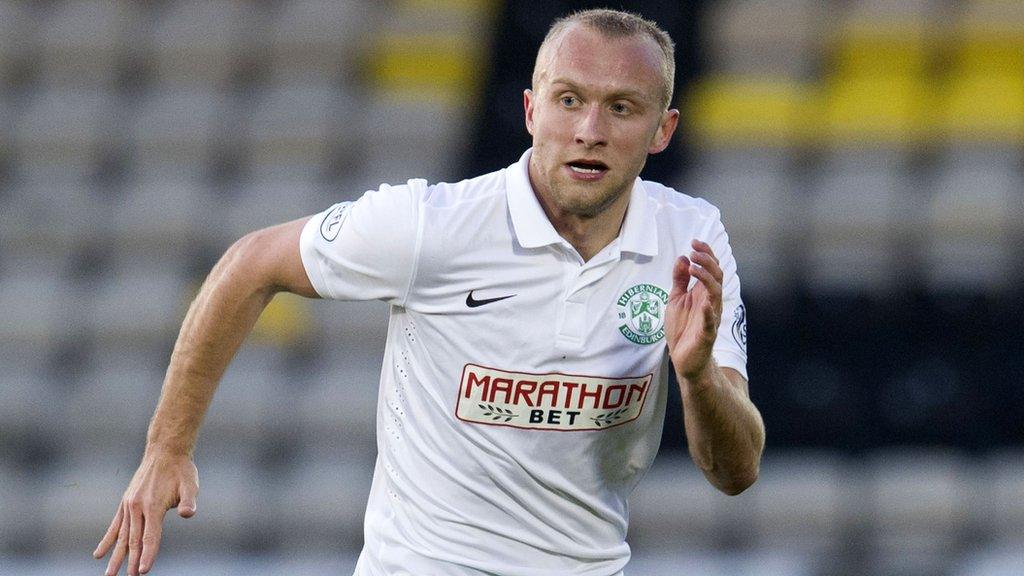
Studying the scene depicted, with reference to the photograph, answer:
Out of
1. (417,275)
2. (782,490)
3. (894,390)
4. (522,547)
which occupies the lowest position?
(782,490)

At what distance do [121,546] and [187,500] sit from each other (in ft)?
0.45

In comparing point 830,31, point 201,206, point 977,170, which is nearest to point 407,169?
point 201,206

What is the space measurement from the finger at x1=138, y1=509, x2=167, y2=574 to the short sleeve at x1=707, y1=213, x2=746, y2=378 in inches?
40.8

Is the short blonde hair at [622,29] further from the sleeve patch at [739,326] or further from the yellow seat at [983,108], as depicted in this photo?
the yellow seat at [983,108]

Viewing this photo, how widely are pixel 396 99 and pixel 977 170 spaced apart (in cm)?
290

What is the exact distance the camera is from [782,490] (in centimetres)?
609

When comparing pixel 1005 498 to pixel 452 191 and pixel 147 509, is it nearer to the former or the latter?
pixel 452 191

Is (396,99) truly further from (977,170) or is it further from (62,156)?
(977,170)

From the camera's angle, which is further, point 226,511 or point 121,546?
point 226,511

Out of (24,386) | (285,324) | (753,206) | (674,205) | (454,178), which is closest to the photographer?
(674,205)

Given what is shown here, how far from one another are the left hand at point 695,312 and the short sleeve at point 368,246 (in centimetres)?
Answer: 45

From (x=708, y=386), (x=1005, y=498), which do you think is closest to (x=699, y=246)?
(x=708, y=386)

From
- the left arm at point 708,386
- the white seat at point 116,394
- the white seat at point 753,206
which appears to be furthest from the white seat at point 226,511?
the left arm at point 708,386

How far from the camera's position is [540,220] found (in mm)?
2613
